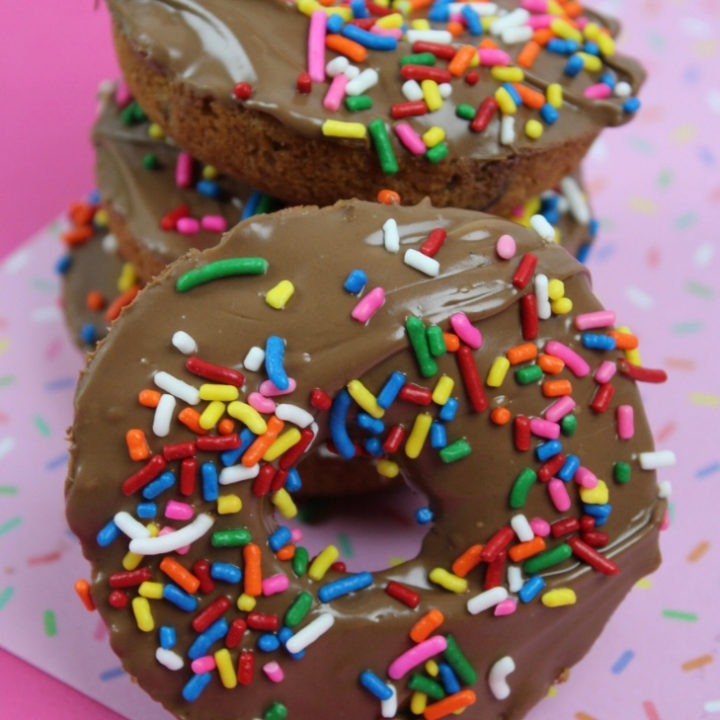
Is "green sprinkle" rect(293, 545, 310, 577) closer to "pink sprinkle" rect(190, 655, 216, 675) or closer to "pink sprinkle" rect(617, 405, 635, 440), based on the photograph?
"pink sprinkle" rect(190, 655, 216, 675)

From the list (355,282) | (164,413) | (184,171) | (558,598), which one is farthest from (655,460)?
(184,171)

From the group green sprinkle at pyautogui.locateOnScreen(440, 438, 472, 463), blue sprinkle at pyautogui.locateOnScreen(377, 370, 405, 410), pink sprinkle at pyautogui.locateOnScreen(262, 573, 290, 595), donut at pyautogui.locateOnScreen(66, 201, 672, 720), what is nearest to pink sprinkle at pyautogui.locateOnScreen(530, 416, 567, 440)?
donut at pyautogui.locateOnScreen(66, 201, 672, 720)

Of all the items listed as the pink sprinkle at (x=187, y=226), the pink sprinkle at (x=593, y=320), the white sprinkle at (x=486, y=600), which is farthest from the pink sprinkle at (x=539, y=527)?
the pink sprinkle at (x=187, y=226)

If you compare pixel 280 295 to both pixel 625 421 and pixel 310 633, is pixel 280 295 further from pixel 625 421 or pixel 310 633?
pixel 625 421

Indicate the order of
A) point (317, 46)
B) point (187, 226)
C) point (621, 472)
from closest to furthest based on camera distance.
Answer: point (621, 472)
point (317, 46)
point (187, 226)

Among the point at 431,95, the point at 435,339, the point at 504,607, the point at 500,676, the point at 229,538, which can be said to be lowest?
the point at 500,676


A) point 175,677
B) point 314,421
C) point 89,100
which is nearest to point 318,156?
point 314,421

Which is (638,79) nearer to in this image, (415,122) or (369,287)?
(415,122)
